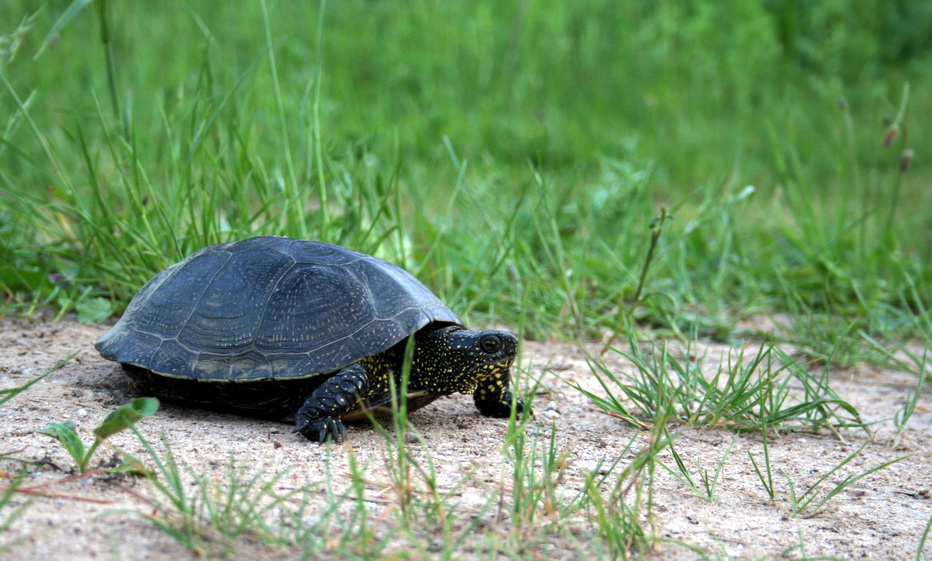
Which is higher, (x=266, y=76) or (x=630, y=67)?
(x=630, y=67)

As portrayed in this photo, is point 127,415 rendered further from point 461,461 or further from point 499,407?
point 499,407

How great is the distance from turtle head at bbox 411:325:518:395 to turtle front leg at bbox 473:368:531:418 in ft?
0.24

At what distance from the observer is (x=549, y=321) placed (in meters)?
3.43

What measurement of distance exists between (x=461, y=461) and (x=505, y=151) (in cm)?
472

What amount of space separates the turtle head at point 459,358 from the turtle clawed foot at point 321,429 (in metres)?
0.29

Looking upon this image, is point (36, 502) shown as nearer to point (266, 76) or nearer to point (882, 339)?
point (882, 339)

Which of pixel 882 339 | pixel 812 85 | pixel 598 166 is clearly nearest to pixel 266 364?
pixel 882 339

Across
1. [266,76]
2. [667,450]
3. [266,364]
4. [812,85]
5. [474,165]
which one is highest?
[812,85]

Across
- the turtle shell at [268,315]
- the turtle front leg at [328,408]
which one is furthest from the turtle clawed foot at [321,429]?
the turtle shell at [268,315]

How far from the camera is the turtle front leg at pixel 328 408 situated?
83.4 inches

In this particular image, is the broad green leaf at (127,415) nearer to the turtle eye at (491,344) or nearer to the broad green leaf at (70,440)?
the broad green leaf at (70,440)

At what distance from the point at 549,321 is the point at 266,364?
1545 millimetres

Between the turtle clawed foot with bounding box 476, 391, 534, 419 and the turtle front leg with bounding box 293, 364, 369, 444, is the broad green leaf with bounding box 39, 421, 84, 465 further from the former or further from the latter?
the turtle clawed foot with bounding box 476, 391, 534, 419

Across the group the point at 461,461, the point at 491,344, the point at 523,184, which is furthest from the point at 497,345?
the point at 523,184
